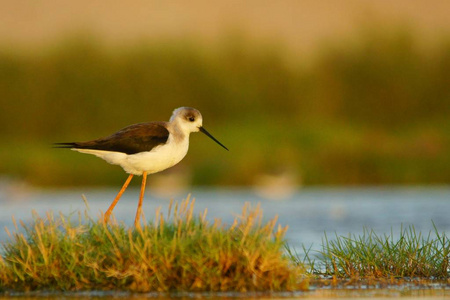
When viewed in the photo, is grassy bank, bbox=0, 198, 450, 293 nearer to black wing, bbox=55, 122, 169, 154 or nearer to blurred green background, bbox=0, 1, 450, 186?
black wing, bbox=55, 122, 169, 154

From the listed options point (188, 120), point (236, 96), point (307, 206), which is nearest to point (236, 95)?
point (236, 96)

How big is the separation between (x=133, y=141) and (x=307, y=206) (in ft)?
45.2

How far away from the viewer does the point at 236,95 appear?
37000mm

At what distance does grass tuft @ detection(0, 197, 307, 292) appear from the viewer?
→ 7277 millimetres

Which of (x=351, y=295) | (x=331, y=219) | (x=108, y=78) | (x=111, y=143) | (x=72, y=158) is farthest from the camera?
(x=108, y=78)

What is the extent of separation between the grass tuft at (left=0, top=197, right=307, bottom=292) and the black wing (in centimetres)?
110

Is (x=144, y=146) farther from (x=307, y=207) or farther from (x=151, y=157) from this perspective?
(x=307, y=207)

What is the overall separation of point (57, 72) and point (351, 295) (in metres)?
30.4

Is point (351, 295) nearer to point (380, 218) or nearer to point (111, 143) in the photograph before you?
point (111, 143)

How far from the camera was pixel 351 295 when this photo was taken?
7449 millimetres

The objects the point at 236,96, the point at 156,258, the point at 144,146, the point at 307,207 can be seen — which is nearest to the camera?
the point at 156,258

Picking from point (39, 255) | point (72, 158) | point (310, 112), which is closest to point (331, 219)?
point (39, 255)

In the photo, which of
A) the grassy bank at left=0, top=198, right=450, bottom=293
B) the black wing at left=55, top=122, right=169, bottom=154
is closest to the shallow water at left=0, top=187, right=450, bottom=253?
the black wing at left=55, top=122, right=169, bottom=154

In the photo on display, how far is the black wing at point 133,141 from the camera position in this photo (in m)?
8.62
